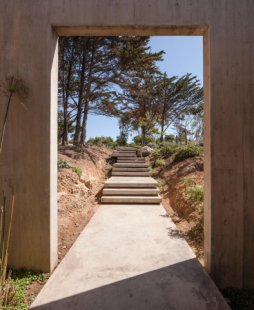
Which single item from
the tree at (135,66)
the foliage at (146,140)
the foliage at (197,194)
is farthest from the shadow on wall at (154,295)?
the foliage at (146,140)

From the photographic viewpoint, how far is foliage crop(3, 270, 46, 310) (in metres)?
2.14

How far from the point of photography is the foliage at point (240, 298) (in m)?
2.26

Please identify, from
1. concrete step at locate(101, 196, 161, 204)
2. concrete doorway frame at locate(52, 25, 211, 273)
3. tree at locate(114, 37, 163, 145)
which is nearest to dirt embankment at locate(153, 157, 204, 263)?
concrete step at locate(101, 196, 161, 204)

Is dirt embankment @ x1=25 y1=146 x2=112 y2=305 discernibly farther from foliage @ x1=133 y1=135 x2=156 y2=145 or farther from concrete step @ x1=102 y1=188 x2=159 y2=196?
foliage @ x1=133 y1=135 x2=156 y2=145

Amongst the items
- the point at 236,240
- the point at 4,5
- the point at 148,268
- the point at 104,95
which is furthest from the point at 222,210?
the point at 104,95

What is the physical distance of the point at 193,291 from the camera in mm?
2250

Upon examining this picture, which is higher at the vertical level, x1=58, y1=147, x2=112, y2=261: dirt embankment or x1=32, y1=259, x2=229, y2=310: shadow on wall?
x1=58, y1=147, x2=112, y2=261: dirt embankment

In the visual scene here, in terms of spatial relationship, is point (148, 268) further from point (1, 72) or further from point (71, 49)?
point (71, 49)

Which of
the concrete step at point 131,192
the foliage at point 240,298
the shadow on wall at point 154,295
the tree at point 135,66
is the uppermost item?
the tree at point 135,66

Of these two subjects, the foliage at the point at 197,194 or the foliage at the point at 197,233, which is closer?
the foliage at the point at 197,233

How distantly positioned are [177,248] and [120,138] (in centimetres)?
1749

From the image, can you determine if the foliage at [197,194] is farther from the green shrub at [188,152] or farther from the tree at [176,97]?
the tree at [176,97]

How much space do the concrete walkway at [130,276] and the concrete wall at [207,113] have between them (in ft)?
1.29

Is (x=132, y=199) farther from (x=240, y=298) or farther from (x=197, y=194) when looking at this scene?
(x=240, y=298)
